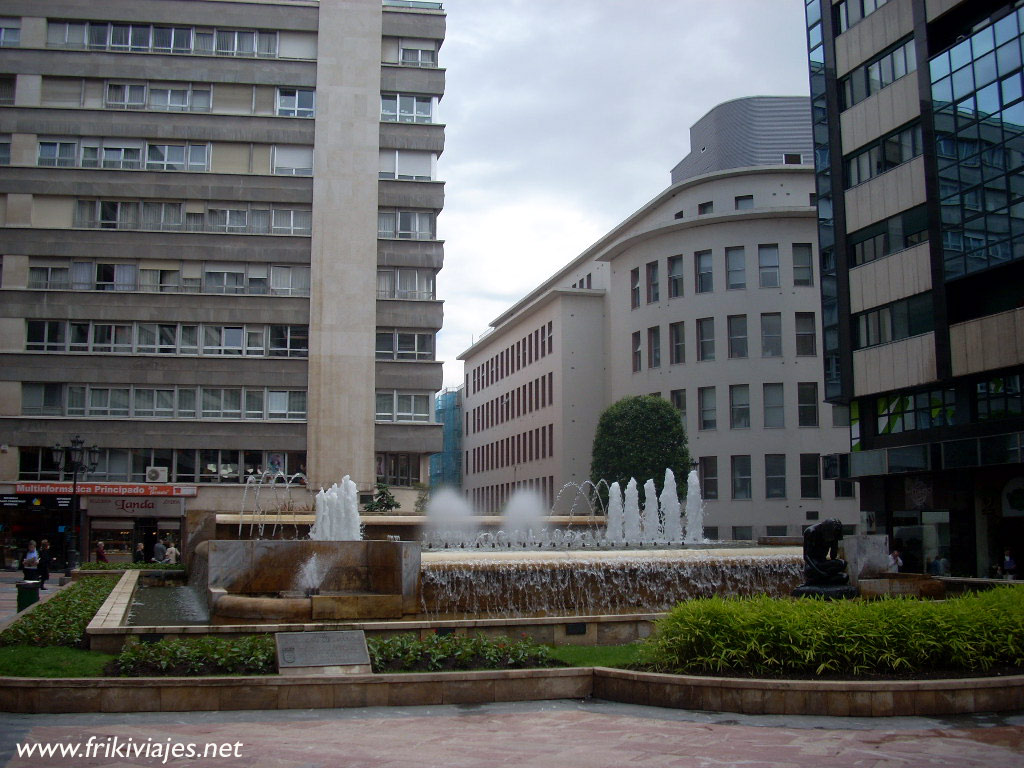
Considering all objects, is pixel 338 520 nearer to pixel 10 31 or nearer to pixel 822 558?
pixel 822 558

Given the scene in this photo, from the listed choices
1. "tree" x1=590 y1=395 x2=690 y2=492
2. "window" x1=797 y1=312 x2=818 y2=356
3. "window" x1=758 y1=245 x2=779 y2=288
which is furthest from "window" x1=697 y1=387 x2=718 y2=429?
"window" x1=758 y1=245 x2=779 y2=288

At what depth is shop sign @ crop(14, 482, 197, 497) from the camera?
1700 inches

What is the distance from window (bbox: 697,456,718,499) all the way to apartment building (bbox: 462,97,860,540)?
0.06 metres

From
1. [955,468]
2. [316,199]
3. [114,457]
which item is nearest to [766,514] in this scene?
[955,468]

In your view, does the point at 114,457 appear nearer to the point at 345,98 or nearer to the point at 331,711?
the point at 345,98

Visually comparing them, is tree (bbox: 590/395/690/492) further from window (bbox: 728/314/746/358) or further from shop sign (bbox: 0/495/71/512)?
shop sign (bbox: 0/495/71/512)

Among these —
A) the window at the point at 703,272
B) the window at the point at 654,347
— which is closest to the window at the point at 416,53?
the window at the point at 703,272

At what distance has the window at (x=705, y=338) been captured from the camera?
2197 inches

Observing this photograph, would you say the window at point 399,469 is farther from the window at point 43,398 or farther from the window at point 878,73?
the window at point 878,73

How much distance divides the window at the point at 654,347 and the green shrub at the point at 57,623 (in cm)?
4313

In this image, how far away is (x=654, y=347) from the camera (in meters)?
59.3

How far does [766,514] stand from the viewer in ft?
174

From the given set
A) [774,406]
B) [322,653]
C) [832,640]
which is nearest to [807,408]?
[774,406]

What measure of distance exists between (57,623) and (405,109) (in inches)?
1438
